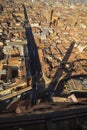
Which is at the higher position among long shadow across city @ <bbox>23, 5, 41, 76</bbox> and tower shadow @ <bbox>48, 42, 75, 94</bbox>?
long shadow across city @ <bbox>23, 5, 41, 76</bbox>

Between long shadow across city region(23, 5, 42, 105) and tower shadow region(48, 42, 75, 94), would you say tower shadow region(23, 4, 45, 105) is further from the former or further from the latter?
tower shadow region(48, 42, 75, 94)

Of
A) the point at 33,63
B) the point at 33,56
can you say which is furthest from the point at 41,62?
the point at 33,56

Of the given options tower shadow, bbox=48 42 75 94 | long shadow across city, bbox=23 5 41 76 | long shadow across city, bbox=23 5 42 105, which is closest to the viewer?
long shadow across city, bbox=23 5 42 105

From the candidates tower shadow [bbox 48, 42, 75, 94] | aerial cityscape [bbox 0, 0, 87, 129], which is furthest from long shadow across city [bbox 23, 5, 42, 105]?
tower shadow [bbox 48, 42, 75, 94]

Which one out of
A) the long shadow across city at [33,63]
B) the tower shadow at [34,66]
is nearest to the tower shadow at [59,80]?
the tower shadow at [34,66]

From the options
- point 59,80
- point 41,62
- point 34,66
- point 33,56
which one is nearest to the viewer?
point 59,80

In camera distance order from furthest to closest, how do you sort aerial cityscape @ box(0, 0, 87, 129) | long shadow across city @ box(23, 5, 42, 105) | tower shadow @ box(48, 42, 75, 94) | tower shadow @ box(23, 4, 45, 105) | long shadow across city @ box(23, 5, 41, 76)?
long shadow across city @ box(23, 5, 41, 76), tower shadow @ box(48, 42, 75, 94), long shadow across city @ box(23, 5, 42, 105), tower shadow @ box(23, 4, 45, 105), aerial cityscape @ box(0, 0, 87, 129)

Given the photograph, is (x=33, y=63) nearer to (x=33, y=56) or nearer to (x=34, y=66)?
(x=34, y=66)

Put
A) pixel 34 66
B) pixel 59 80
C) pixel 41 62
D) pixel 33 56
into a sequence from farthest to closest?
pixel 33 56 < pixel 41 62 < pixel 34 66 < pixel 59 80

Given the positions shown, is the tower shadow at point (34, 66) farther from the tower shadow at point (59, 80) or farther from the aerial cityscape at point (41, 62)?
the tower shadow at point (59, 80)
